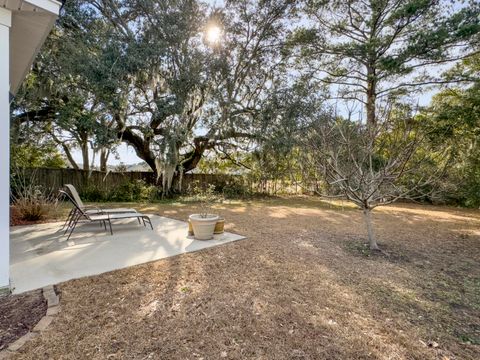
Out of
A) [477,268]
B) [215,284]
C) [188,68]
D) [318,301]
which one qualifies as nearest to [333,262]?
[318,301]

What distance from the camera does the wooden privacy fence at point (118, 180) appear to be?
994 centimetres

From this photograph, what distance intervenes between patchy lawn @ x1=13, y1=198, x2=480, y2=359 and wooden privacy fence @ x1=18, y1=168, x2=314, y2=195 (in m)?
6.70

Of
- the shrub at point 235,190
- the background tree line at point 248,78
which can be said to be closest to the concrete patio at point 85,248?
the background tree line at point 248,78

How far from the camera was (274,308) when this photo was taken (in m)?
2.45

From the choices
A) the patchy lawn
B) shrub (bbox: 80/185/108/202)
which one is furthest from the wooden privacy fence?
the patchy lawn

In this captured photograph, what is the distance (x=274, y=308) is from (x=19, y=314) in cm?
213

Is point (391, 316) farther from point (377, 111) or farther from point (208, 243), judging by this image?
point (377, 111)

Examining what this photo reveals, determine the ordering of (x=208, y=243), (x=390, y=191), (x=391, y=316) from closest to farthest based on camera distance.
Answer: (x=391, y=316)
(x=208, y=243)
(x=390, y=191)

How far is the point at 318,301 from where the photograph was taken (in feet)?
8.59

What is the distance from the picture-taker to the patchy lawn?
191 centimetres

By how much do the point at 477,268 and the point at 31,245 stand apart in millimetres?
6406

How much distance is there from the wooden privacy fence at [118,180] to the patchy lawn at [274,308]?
6.70 metres

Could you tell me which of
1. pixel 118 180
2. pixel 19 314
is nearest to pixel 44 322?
pixel 19 314

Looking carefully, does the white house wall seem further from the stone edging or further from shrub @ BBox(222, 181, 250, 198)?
shrub @ BBox(222, 181, 250, 198)
